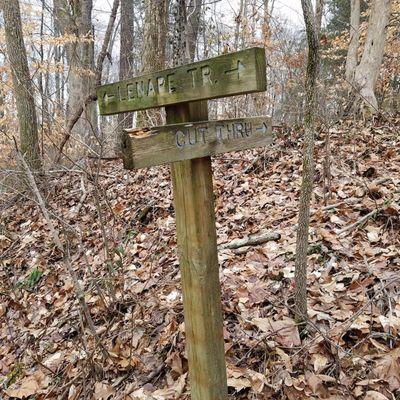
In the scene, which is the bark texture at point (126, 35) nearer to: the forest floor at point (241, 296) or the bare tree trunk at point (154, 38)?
the bare tree trunk at point (154, 38)

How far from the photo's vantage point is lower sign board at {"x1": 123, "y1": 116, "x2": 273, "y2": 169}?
1569 mm

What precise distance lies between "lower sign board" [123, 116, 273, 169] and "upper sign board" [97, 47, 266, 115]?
0.52 ft

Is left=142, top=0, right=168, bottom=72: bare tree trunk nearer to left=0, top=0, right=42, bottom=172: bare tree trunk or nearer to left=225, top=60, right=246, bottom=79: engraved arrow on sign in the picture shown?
left=0, top=0, right=42, bottom=172: bare tree trunk

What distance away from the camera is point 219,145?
71.9 inches

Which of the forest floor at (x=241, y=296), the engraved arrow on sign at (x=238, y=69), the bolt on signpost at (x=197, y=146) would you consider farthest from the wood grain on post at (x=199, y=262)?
the forest floor at (x=241, y=296)

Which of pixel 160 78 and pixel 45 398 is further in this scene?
pixel 45 398

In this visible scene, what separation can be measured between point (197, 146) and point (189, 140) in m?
0.05

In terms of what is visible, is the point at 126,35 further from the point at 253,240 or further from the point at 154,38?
the point at 253,240

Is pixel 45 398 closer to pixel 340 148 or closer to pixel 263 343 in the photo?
pixel 263 343

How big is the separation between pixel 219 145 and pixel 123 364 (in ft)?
6.44

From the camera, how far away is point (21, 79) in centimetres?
671

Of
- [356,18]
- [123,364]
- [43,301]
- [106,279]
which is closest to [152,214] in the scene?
[43,301]

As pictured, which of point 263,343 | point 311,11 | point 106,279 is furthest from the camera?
point 106,279

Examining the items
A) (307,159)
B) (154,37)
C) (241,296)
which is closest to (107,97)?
(307,159)
